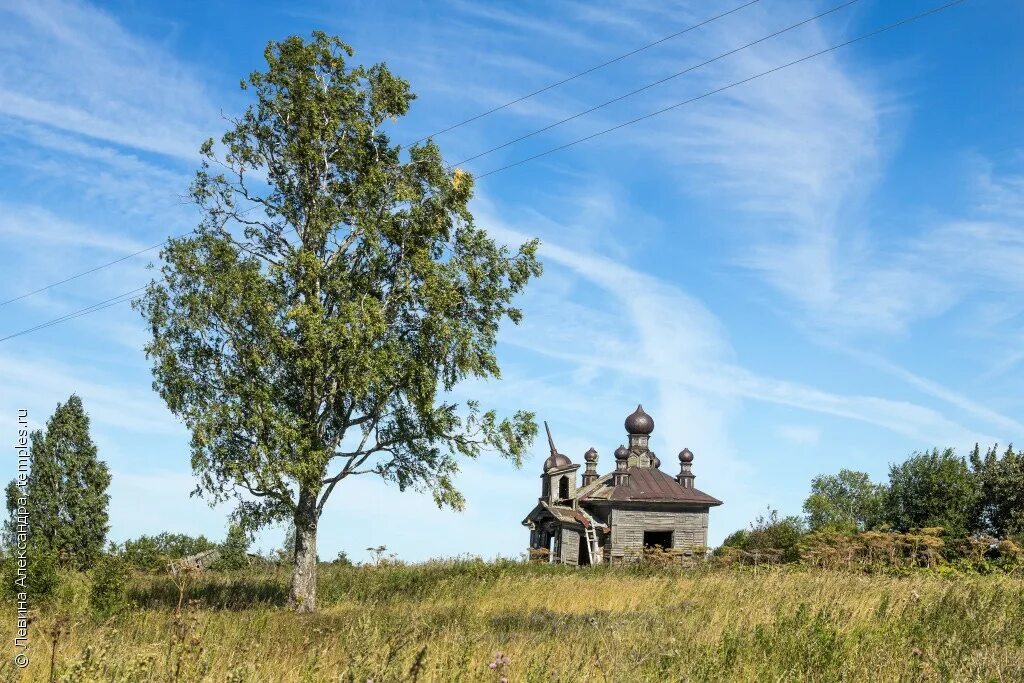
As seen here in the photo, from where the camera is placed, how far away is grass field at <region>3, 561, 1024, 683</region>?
6.98 m

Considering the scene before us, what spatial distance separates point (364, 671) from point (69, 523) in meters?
29.6

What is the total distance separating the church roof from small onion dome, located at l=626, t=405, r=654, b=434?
344 cm

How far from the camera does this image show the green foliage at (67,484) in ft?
102

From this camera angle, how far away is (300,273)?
21.7m

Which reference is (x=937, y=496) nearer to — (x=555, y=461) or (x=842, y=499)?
(x=555, y=461)

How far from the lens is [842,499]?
93812 millimetres

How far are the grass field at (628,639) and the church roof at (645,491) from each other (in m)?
27.2

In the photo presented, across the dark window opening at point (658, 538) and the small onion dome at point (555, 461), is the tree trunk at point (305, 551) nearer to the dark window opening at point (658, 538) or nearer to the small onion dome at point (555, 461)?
the dark window opening at point (658, 538)

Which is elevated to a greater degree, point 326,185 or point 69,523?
point 326,185

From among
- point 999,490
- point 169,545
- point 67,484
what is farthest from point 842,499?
point 67,484

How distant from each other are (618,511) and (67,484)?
25.7 metres

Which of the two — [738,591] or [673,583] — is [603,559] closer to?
[673,583]

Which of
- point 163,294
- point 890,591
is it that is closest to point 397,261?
point 163,294

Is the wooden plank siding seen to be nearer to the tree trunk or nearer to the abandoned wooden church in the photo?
the abandoned wooden church
